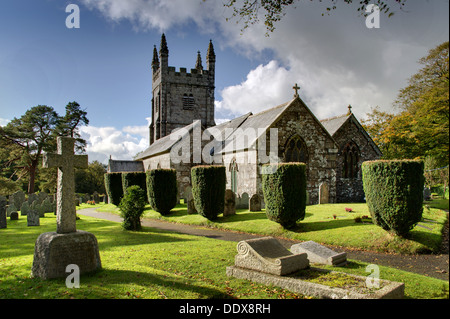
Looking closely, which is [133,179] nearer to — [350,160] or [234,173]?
[234,173]

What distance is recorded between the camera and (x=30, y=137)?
3428cm

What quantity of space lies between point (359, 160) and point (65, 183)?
2291 cm

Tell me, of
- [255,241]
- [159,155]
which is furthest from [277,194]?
[159,155]

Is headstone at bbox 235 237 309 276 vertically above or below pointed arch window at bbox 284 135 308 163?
below

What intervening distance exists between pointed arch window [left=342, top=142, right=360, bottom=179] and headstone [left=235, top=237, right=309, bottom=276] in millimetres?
18797

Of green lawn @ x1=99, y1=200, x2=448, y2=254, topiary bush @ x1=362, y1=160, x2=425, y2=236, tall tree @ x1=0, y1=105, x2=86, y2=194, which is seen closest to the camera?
topiary bush @ x1=362, y1=160, x2=425, y2=236

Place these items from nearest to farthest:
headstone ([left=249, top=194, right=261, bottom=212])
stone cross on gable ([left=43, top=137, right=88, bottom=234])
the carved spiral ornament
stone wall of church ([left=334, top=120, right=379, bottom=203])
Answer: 1. stone cross on gable ([left=43, top=137, right=88, bottom=234])
2. the carved spiral ornament
3. headstone ([left=249, top=194, right=261, bottom=212])
4. stone wall of church ([left=334, top=120, right=379, bottom=203])

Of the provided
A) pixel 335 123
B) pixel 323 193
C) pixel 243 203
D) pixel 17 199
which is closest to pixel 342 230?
pixel 323 193

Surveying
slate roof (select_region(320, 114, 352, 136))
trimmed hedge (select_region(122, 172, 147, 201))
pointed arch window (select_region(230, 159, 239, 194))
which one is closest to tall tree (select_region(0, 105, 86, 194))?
trimmed hedge (select_region(122, 172, 147, 201))

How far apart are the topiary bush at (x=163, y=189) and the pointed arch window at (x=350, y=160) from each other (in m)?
13.8

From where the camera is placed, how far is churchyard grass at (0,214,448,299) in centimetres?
509

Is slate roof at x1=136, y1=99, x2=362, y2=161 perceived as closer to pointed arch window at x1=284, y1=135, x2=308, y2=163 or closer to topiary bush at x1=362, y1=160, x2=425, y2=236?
pointed arch window at x1=284, y1=135, x2=308, y2=163

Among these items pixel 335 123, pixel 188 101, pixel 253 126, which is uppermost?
pixel 188 101

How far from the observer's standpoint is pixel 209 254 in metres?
8.46
